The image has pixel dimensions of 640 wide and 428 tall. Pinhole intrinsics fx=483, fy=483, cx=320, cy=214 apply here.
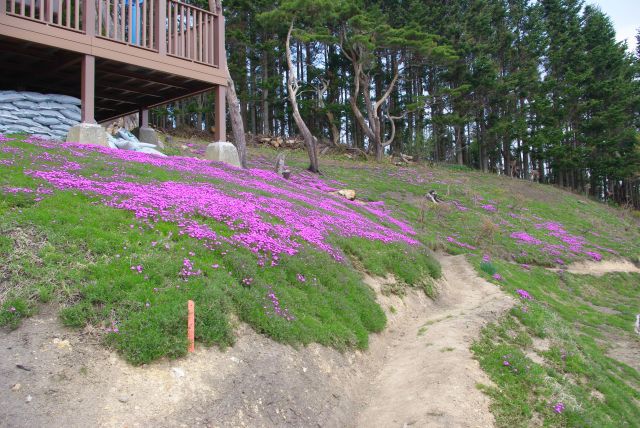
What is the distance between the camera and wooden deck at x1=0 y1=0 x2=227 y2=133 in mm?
12453

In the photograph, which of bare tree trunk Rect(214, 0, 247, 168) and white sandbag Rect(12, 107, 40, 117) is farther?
bare tree trunk Rect(214, 0, 247, 168)

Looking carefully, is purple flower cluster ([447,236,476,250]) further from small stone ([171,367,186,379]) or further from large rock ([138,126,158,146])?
small stone ([171,367,186,379])

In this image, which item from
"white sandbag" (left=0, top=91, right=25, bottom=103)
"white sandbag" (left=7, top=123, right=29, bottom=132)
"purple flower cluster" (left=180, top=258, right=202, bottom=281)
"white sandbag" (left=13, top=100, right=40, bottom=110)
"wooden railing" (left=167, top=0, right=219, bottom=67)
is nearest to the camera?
"purple flower cluster" (left=180, top=258, right=202, bottom=281)

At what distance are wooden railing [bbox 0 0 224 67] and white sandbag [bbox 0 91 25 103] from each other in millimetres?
2306

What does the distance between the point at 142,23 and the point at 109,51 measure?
2.16 meters

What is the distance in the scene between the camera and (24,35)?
471 inches

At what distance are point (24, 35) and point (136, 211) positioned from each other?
7055 millimetres

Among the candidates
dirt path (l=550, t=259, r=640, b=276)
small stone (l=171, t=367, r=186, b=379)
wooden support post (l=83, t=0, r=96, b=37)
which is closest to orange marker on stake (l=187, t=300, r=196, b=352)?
small stone (l=171, t=367, r=186, b=379)

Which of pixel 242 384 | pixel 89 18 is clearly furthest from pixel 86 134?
pixel 242 384

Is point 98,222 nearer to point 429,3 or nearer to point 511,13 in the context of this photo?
point 429,3

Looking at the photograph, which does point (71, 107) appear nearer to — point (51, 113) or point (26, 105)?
point (51, 113)

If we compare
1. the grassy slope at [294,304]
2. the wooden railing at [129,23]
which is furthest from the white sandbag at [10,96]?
the grassy slope at [294,304]

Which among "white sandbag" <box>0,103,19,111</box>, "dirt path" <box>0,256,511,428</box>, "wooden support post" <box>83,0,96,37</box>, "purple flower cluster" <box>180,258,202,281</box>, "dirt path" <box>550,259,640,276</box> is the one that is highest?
"wooden support post" <box>83,0,96,37</box>

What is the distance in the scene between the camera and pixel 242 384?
5.85 metres
